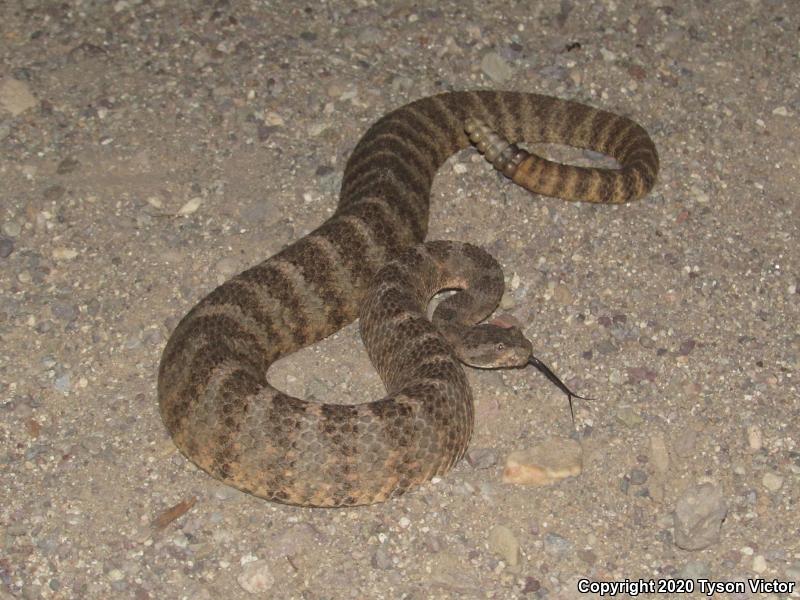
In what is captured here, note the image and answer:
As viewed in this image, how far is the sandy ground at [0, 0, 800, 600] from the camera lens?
6.68 metres

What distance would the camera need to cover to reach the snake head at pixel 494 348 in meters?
7.61

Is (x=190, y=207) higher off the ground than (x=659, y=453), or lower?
higher

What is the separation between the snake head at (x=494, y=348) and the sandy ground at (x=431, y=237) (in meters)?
0.25

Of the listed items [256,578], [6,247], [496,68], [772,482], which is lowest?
[256,578]

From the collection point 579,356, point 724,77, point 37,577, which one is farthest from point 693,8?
point 37,577

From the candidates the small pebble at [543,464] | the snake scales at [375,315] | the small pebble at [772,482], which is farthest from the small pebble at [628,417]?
the snake scales at [375,315]

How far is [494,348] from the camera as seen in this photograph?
764cm

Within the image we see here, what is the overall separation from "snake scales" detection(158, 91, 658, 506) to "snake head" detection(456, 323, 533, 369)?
0.14 meters

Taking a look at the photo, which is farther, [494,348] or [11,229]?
[11,229]

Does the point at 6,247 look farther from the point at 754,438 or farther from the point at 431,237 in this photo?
the point at 754,438

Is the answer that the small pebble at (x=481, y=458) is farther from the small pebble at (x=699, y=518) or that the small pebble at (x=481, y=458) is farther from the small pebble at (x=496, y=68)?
the small pebble at (x=496, y=68)

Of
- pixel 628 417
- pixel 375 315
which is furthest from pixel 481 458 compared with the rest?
pixel 375 315

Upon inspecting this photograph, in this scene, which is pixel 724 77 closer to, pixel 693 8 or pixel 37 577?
pixel 693 8

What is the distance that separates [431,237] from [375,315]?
4.27 ft
